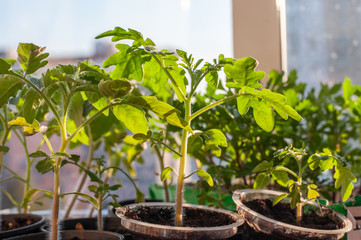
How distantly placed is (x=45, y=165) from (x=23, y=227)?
337mm

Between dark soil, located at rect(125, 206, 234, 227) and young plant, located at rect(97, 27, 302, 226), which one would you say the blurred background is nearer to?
young plant, located at rect(97, 27, 302, 226)

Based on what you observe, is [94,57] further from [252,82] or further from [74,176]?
[252,82]

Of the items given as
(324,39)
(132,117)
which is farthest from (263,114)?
(324,39)

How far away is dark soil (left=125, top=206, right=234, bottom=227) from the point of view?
69 centimetres

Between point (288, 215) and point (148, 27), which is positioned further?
point (148, 27)

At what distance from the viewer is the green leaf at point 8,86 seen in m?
0.57

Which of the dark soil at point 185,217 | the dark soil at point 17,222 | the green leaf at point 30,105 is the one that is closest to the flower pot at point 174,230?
the dark soil at point 185,217

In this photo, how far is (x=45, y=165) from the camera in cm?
60

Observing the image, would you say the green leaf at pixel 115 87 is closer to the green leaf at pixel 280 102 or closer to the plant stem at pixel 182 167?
the plant stem at pixel 182 167

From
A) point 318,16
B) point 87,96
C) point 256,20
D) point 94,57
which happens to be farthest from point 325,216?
point 318,16

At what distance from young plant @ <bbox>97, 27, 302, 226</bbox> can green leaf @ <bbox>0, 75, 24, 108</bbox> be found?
0.16 metres

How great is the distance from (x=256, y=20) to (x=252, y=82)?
689mm

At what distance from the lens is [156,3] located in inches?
55.2

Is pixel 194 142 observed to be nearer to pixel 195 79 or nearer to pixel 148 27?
pixel 195 79
